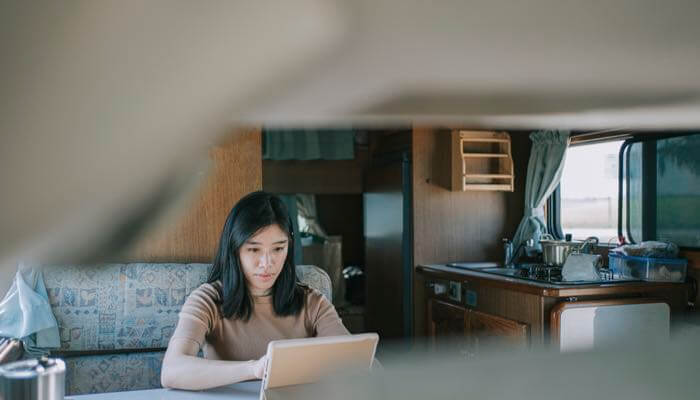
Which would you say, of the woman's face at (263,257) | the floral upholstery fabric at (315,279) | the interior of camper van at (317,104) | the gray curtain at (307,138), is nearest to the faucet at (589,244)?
the floral upholstery fabric at (315,279)

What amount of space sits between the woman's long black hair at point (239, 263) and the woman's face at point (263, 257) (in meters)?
0.02

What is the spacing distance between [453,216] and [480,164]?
382 millimetres

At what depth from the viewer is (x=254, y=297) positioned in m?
2.15

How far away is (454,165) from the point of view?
3.84 meters

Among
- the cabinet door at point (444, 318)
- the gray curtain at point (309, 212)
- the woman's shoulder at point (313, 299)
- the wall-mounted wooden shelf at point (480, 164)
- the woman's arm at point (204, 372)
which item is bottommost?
the cabinet door at point (444, 318)

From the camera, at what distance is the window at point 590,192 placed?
348 centimetres

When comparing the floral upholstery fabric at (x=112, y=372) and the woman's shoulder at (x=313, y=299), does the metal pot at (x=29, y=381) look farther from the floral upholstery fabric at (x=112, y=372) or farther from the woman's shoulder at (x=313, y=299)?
the floral upholstery fabric at (x=112, y=372)

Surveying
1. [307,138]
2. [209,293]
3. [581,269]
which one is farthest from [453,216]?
[307,138]

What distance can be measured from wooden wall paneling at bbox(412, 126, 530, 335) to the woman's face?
1.99 meters

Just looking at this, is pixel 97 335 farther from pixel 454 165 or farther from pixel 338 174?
pixel 338 174

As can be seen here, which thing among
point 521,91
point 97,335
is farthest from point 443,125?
point 97,335

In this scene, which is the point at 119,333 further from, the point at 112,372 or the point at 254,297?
the point at 254,297

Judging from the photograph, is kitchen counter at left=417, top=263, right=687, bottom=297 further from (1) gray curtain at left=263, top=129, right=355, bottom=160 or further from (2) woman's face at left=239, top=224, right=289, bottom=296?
(1) gray curtain at left=263, top=129, right=355, bottom=160

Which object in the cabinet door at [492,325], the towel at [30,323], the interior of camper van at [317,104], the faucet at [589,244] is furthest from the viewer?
the faucet at [589,244]
